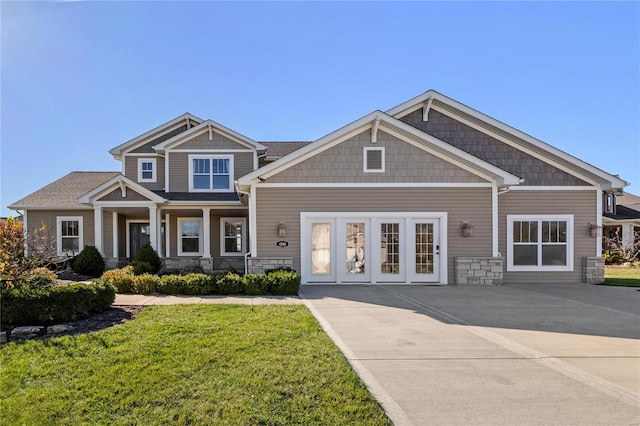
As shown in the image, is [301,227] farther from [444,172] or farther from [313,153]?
[444,172]

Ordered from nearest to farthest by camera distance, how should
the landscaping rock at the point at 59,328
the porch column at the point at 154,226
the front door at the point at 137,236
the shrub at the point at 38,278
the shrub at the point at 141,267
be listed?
the landscaping rock at the point at 59,328
the shrub at the point at 38,278
the shrub at the point at 141,267
the porch column at the point at 154,226
the front door at the point at 137,236

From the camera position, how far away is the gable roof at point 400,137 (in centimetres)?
1027

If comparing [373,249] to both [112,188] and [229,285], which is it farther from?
[112,188]

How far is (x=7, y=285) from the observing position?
6.16 meters

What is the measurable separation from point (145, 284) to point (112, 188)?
6.20 m

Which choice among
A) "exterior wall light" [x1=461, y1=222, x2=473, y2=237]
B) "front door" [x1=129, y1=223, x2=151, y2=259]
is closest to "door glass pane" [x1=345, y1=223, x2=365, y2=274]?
"exterior wall light" [x1=461, y1=222, x2=473, y2=237]

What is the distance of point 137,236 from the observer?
650 inches

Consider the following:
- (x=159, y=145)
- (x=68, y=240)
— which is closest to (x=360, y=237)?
(x=159, y=145)

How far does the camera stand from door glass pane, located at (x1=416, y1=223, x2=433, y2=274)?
1073 cm

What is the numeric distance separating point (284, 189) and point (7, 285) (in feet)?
21.8

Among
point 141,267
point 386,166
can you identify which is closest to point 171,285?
point 141,267

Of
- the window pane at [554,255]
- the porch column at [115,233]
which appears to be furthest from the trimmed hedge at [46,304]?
the window pane at [554,255]

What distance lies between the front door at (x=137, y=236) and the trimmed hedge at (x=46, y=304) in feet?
35.3

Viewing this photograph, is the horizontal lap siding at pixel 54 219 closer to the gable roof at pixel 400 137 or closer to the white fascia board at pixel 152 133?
the white fascia board at pixel 152 133
